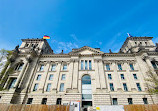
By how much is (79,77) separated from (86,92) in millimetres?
5032

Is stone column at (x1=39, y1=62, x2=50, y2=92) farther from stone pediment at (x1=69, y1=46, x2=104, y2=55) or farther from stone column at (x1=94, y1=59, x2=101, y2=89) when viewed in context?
stone column at (x1=94, y1=59, x2=101, y2=89)

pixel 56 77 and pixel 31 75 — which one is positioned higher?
pixel 31 75

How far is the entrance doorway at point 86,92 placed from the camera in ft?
76.3

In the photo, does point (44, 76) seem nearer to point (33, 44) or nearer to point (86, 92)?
point (86, 92)

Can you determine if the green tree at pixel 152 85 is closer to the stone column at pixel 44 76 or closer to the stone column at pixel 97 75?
the stone column at pixel 97 75

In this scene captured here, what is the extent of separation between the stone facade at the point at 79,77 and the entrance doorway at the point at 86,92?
0.93ft

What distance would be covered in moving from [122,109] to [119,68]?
17.4 metres

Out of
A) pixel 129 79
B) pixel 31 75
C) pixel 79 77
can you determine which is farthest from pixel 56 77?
pixel 129 79

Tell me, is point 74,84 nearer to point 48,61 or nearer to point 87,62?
point 87,62

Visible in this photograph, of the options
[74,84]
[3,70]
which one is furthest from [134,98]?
[3,70]

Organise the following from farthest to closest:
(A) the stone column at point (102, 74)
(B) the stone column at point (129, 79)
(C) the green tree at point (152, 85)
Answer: (B) the stone column at point (129, 79)
(A) the stone column at point (102, 74)
(C) the green tree at point (152, 85)

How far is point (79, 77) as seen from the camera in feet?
89.7

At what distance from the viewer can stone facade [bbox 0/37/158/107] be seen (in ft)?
75.8

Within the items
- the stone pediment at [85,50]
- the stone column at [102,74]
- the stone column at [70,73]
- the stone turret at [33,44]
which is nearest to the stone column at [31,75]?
the stone turret at [33,44]
